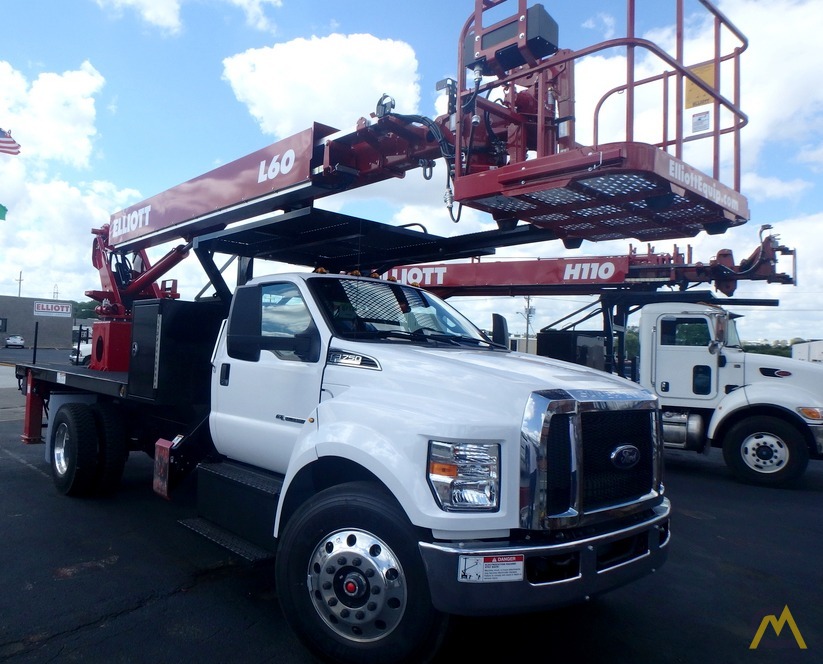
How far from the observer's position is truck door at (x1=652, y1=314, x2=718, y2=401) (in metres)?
9.44

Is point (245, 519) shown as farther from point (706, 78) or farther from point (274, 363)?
point (706, 78)

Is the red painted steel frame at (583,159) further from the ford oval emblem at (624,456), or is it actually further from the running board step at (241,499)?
the running board step at (241,499)

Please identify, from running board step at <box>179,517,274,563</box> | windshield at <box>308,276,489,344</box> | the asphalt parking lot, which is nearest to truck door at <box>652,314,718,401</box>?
the asphalt parking lot

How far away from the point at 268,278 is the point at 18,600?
259cm

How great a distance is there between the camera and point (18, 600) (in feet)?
13.3

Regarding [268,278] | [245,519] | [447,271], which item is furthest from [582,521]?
[447,271]

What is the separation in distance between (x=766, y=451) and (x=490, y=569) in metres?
7.29

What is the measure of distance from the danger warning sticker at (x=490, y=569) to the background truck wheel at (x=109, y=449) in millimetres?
4754

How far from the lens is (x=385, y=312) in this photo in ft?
14.4

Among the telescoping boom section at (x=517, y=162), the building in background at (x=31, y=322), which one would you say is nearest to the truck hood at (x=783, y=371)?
the telescoping boom section at (x=517, y=162)

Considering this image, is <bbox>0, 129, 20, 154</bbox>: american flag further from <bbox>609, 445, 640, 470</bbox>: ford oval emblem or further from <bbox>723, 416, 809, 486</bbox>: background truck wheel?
<bbox>609, 445, 640, 470</bbox>: ford oval emblem

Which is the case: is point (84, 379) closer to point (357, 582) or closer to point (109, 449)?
point (109, 449)

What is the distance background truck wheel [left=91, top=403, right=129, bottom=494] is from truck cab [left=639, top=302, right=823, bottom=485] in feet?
22.6

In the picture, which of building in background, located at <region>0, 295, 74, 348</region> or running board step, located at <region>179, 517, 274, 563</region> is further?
building in background, located at <region>0, 295, 74, 348</region>
